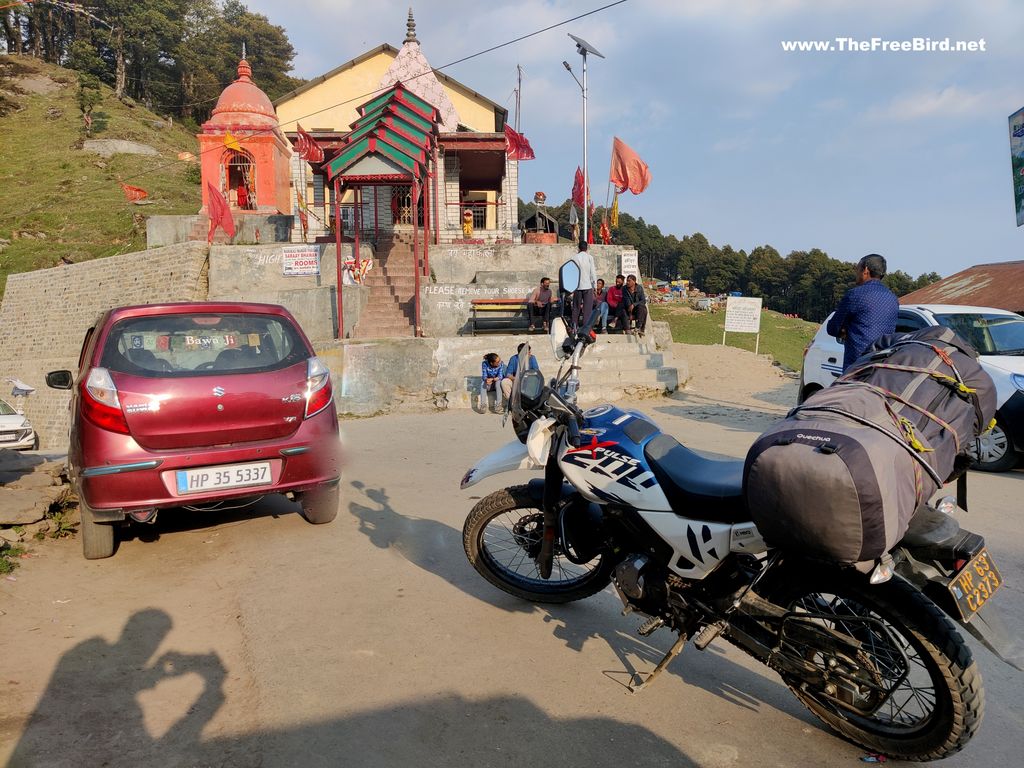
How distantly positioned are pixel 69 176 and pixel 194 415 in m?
45.5

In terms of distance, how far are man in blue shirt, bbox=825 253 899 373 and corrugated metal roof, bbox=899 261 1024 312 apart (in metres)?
7.84

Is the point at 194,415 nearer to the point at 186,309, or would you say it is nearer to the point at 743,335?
the point at 186,309

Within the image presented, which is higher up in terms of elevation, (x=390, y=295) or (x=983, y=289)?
(x=983, y=289)

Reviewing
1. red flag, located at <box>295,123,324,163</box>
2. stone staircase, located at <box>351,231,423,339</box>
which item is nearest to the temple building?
red flag, located at <box>295,123,324,163</box>

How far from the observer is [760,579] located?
8.73ft

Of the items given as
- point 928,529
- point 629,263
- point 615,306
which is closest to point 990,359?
point 928,529

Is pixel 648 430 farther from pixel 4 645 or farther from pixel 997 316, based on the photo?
pixel 997 316

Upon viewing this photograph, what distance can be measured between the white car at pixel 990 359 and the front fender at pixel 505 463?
4.72 m

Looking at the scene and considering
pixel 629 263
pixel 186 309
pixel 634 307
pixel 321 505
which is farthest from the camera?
pixel 629 263

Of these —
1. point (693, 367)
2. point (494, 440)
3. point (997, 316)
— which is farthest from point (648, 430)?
point (693, 367)

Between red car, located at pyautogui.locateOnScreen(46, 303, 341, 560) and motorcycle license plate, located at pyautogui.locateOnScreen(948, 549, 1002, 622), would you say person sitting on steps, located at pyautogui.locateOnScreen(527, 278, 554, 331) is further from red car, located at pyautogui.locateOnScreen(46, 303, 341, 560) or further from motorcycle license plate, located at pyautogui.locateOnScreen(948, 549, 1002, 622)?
motorcycle license plate, located at pyautogui.locateOnScreen(948, 549, 1002, 622)

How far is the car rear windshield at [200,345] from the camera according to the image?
4379 millimetres

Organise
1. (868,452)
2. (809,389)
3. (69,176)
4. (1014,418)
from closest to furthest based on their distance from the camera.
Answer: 1. (868,452)
2. (1014,418)
3. (809,389)
4. (69,176)

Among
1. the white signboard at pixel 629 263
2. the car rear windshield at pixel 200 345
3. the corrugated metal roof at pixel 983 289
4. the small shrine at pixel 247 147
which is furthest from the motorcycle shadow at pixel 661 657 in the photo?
the small shrine at pixel 247 147
